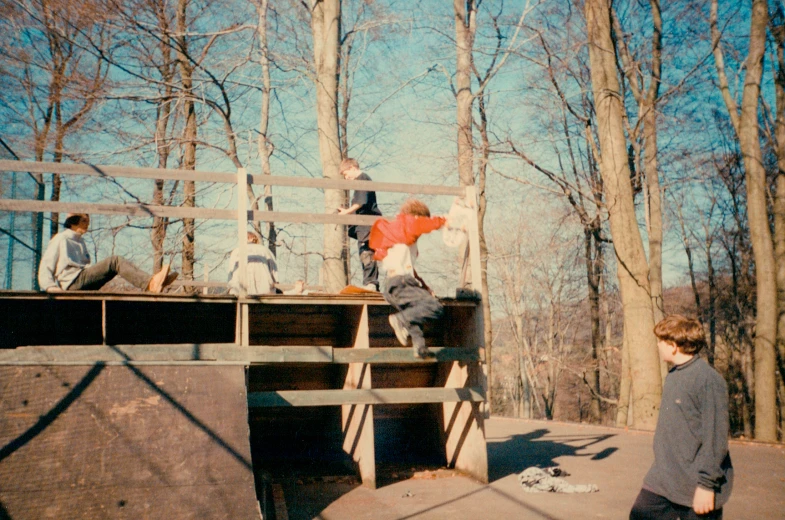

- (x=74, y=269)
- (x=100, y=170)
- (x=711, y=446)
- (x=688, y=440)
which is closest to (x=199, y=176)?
(x=100, y=170)

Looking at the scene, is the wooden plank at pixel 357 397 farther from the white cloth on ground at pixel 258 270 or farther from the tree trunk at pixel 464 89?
the tree trunk at pixel 464 89

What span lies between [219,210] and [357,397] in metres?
2.48

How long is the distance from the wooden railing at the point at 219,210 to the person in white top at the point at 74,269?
0.73 m

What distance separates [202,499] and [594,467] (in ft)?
16.6

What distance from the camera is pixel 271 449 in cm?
870

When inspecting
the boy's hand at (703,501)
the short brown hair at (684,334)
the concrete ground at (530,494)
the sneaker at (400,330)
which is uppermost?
the short brown hair at (684,334)

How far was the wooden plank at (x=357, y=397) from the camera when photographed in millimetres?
6727

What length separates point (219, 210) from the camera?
714 centimetres

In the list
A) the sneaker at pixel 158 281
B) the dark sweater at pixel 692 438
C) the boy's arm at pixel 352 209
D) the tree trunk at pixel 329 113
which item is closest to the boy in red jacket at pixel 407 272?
the boy's arm at pixel 352 209

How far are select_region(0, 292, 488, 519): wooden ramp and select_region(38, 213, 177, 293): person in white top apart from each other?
294mm

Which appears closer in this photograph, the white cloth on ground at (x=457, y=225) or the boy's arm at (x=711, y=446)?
the boy's arm at (x=711, y=446)

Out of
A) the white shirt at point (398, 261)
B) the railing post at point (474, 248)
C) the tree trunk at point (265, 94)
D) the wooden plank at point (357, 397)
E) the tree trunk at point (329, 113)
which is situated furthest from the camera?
the tree trunk at point (265, 94)

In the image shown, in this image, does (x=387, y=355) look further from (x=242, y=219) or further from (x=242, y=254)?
(x=242, y=219)

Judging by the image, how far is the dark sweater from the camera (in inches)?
134
